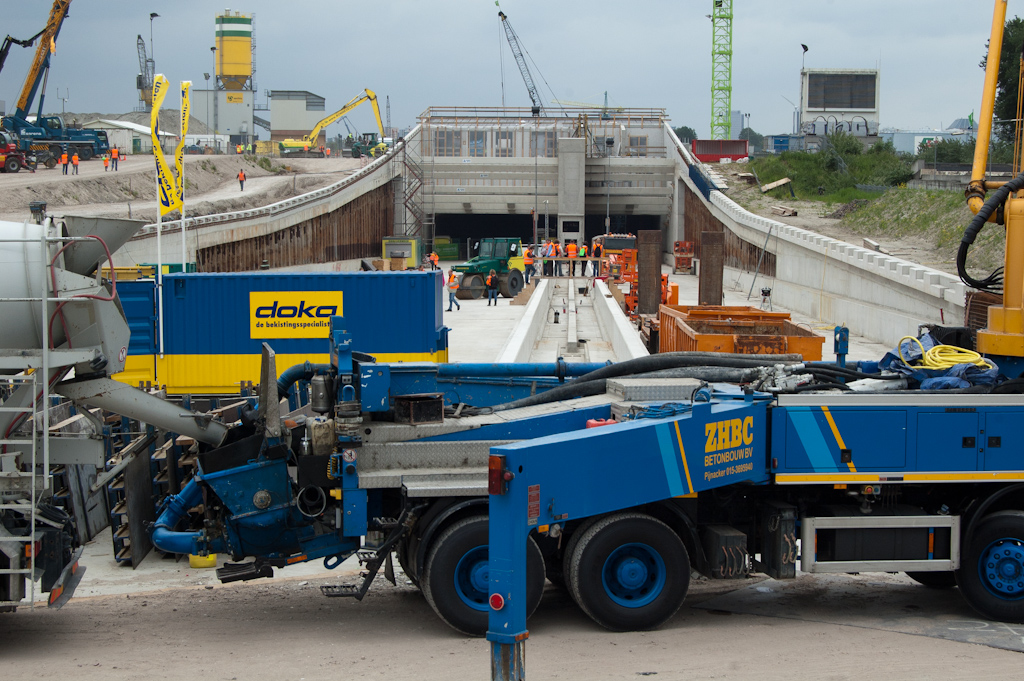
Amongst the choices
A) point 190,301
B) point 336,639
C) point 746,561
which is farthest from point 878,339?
point 336,639

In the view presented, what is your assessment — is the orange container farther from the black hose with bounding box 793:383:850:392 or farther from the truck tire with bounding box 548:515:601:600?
the truck tire with bounding box 548:515:601:600

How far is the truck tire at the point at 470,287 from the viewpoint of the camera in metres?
41.1

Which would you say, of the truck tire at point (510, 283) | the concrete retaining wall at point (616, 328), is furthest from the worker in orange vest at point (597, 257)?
the concrete retaining wall at point (616, 328)

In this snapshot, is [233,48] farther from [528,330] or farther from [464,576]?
[464,576]

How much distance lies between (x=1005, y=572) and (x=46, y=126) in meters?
58.6

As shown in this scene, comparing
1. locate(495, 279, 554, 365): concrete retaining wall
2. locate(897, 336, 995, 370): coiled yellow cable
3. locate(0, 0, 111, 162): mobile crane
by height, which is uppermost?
locate(0, 0, 111, 162): mobile crane

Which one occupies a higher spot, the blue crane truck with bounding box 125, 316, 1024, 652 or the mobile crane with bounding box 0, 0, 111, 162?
the mobile crane with bounding box 0, 0, 111, 162

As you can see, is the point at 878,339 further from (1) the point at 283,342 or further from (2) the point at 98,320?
(2) the point at 98,320

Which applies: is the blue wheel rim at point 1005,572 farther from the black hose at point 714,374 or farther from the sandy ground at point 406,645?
the black hose at point 714,374

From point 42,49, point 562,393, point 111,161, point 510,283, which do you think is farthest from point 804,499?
point 42,49

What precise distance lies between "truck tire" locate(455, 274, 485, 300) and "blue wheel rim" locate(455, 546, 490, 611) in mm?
33849

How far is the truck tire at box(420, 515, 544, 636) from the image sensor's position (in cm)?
741

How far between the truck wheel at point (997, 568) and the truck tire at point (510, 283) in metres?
34.1

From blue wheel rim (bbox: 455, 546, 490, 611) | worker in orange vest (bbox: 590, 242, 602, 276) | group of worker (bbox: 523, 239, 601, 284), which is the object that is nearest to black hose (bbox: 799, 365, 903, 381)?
blue wheel rim (bbox: 455, 546, 490, 611)
